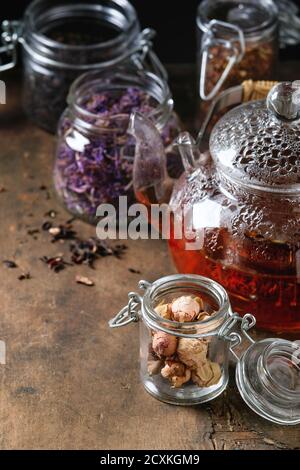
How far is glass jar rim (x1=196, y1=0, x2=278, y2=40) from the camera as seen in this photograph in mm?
1904

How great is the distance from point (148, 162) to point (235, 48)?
0.40 metres

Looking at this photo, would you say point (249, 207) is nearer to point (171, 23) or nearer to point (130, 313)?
point (130, 313)

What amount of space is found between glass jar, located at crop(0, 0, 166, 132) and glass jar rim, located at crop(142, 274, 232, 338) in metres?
0.60

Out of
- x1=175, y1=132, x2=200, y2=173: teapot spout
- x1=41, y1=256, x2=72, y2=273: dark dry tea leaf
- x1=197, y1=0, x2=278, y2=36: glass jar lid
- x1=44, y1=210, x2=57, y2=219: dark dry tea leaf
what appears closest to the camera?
x1=175, y1=132, x2=200, y2=173: teapot spout

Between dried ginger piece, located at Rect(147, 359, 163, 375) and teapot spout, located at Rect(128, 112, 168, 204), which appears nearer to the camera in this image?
dried ginger piece, located at Rect(147, 359, 163, 375)

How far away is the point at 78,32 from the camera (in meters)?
2.09

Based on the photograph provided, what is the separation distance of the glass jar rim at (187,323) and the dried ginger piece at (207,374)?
2.3 inches

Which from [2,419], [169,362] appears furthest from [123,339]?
[2,419]

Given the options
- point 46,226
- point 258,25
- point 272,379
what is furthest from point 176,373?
point 258,25

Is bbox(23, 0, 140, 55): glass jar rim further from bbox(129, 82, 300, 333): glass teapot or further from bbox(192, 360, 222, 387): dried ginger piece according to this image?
bbox(192, 360, 222, 387): dried ginger piece

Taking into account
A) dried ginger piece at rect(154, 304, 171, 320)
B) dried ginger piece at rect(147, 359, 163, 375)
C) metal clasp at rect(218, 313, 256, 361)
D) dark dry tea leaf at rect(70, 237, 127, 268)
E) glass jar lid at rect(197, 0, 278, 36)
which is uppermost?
glass jar lid at rect(197, 0, 278, 36)

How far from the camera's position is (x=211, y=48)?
1.92 m

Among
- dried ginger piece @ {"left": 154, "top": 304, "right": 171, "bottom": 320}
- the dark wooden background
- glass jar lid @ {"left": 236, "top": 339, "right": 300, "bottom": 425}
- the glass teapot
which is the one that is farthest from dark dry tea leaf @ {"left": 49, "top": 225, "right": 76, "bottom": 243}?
the dark wooden background

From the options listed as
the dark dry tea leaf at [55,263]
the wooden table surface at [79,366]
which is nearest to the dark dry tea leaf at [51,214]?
the wooden table surface at [79,366]
